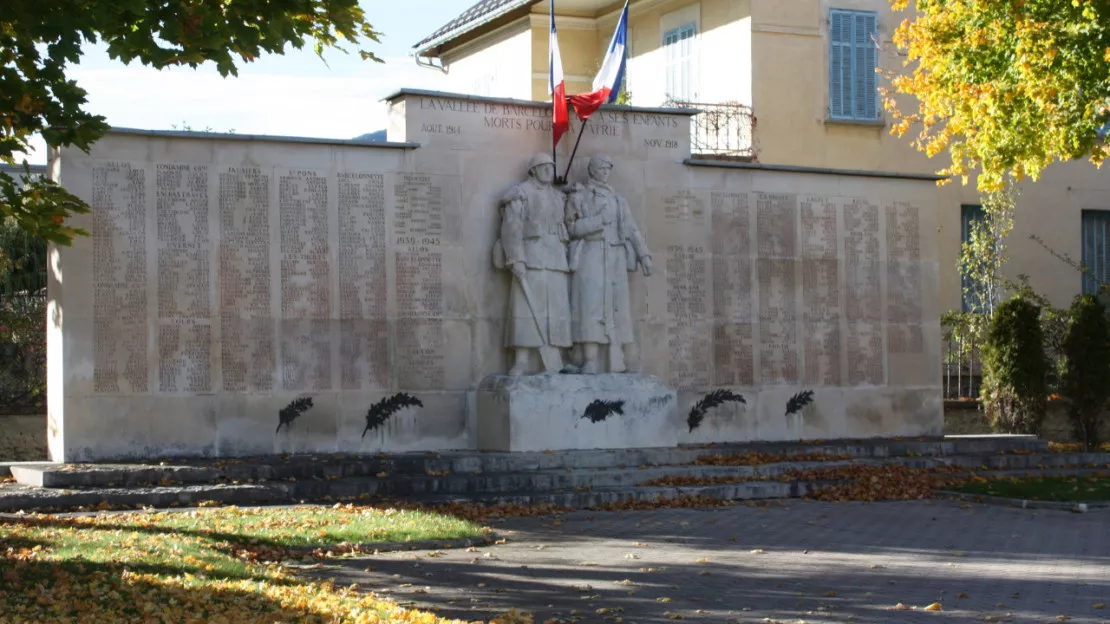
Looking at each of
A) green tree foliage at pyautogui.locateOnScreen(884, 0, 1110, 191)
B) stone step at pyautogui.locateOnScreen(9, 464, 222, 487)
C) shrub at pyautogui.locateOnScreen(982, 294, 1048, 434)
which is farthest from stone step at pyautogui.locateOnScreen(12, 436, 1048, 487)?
green tree foliage at pyautogui.locateOnScreen(884, 0, 1110, 191)

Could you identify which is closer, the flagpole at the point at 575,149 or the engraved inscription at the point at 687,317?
the flagpole at the point at 575,149

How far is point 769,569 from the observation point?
11.3 meters

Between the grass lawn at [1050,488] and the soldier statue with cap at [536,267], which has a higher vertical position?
the soldier statue with cap at [536,267]

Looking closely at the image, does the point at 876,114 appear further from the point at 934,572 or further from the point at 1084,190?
the point at 934,572

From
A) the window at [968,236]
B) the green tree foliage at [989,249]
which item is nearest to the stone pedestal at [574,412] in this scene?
the green tree foliage at [989,249]

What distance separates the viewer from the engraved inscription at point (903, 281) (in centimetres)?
2105

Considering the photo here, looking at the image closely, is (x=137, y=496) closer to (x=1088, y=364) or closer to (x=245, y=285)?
(x=245, y=285)

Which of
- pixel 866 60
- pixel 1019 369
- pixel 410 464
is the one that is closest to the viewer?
pixel 410 464

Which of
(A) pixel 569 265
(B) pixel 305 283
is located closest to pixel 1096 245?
(A) pixel 569 265

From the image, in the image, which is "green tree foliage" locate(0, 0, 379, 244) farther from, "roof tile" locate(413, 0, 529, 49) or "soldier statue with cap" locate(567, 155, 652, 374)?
"roof tile" locate(413, 0, 529, 49)

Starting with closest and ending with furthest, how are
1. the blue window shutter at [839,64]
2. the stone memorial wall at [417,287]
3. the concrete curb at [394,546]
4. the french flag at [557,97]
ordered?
the concrete curb at [394,546] → the stone memorial wall at [417,287] → the french flag at [557,97] → the blue window shutter at [839,64]

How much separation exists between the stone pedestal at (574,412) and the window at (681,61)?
35.9 feet

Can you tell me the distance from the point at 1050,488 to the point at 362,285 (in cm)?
882

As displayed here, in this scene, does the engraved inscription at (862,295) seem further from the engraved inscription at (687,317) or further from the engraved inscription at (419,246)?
the engraved inscription at (419,246)
